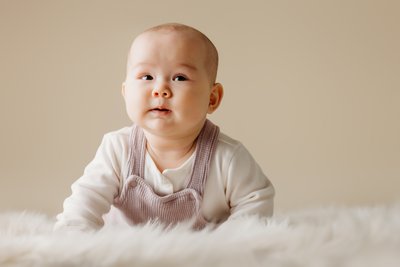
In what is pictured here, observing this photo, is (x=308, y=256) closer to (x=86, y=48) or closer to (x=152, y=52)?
(x=152, y=52)

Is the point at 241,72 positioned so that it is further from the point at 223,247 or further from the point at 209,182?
the point at 223,247

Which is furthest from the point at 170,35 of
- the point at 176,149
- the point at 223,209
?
the point at 223,209

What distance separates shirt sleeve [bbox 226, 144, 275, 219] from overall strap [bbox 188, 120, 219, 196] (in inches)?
1.9

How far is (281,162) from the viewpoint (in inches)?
87.1

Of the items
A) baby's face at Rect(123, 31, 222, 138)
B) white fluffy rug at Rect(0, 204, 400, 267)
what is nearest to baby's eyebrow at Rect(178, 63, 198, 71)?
baby's face at Rect(123, 31, 222, 138)

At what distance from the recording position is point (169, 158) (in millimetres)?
1450

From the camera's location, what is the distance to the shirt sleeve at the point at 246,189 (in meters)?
1.42

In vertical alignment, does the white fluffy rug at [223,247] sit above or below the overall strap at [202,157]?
below

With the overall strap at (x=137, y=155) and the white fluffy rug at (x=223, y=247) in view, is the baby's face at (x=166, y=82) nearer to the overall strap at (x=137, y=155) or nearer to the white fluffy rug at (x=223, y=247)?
the overall strap at (x=137, y=155)

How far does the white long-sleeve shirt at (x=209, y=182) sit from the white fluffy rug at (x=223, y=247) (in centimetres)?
23

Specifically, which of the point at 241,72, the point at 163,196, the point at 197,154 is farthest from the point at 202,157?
the point at 241,72

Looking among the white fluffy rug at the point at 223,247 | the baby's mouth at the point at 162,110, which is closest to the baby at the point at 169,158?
the baby's mouth at the point at 162,110

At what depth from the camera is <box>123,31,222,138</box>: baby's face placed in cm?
134

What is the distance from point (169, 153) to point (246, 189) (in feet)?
0.57
